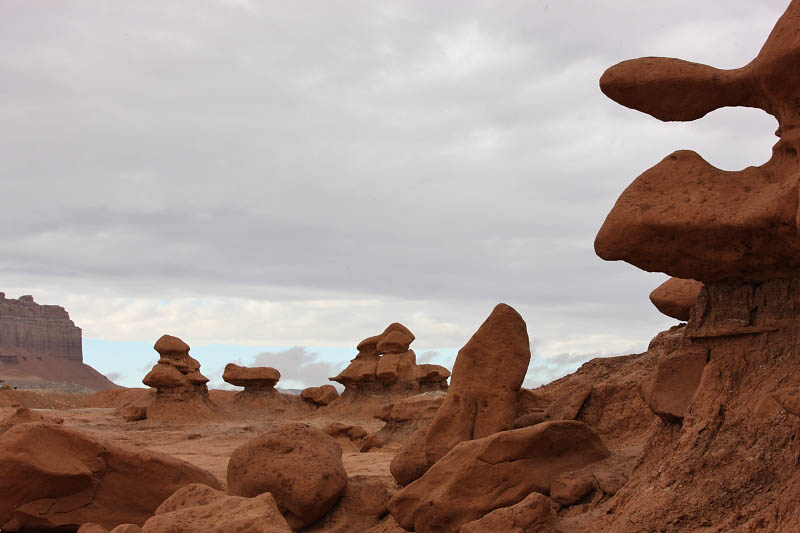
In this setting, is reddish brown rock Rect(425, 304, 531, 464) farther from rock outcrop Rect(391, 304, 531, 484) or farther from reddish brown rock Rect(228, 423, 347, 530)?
reddish brown rock Rect(228, 423, 347, 530)

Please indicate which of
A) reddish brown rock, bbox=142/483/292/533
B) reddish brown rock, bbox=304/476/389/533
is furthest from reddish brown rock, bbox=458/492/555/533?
reddish brown rock, bbox=304/476/389/533

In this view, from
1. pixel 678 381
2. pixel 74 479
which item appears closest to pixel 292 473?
pixel 74 479

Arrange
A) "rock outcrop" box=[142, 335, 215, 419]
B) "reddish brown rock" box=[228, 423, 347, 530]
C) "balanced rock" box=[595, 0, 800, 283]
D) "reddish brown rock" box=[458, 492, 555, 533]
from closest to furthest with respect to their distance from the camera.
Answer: "balanced rock" box=[595, 0, 800, 283] < "reddish brown rock" box=[458, 492, 555, 533] < "reddish brown rock" box=[228, 423, 347, 530] < "rock outcrop" box=[142, 335, 215, 419]

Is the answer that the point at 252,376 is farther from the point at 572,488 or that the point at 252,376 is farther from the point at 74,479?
the point at 572,488

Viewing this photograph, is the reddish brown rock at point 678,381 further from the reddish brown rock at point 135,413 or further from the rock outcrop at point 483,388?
the reddish brown rock at point 135,413

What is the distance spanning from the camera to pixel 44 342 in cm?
7725

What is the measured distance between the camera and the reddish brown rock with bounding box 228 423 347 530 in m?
7.14

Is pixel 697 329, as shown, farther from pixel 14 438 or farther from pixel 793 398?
pixel 14 438

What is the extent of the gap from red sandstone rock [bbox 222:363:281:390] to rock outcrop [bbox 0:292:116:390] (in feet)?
177

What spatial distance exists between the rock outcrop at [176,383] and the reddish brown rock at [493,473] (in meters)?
16.6

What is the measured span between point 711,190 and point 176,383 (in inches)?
755

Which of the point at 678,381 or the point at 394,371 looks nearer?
the point at 678,381

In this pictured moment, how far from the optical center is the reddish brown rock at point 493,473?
579cm

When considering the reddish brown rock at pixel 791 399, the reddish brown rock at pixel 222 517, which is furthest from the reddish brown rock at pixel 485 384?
the reddish brown rock at pixel 791 399
